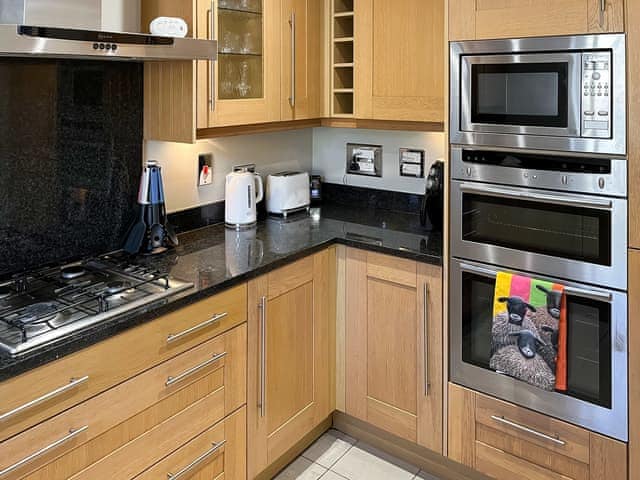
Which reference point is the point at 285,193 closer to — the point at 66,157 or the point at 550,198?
the point at 66,157

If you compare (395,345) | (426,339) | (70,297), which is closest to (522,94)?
(426,339)

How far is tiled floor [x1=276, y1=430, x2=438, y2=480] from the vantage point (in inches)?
90.0

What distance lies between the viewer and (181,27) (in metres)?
1.84

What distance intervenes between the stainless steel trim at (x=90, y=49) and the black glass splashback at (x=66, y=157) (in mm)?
216

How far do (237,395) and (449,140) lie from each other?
3.60 ft

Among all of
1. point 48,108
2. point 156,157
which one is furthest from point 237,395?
point 48,108

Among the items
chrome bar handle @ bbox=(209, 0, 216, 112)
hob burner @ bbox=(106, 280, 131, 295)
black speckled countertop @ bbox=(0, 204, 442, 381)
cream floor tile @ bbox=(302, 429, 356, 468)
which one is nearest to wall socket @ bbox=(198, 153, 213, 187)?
black speckled countertop @ bbox=(0, 204, 442, 381)

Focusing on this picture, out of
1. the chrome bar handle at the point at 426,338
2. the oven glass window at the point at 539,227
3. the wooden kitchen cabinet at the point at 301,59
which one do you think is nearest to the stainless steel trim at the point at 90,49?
the wooden kitchen cabinet at the point at 301,59

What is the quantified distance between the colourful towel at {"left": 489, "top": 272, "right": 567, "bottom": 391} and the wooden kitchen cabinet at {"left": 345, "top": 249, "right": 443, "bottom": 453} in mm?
260

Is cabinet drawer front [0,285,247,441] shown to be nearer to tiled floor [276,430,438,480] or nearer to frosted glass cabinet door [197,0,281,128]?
frosted glass cabinet door [197,0,281,128]

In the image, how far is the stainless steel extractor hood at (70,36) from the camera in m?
1.37

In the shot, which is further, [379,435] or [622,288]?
[379,435]

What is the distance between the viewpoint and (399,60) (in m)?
2.34

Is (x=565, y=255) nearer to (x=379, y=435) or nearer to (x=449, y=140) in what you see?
(x=449, y=140)
